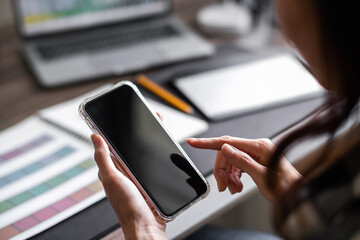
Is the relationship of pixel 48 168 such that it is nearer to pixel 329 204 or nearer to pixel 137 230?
pixel 137 230

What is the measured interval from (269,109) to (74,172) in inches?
13.9

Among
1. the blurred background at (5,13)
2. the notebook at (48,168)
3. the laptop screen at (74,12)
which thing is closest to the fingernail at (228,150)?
the notebook at (48,168)

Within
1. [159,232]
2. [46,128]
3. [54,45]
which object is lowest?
[159,232]

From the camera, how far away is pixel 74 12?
1067mm

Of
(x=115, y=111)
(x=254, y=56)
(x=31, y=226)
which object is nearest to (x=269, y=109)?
(x=254, y=56)

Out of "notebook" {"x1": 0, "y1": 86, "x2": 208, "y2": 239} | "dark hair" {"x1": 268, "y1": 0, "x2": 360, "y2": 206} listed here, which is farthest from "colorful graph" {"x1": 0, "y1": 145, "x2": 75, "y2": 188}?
"dark hair" {"x1": 268, "y1": 0, "x2": 360, "y2": 206}

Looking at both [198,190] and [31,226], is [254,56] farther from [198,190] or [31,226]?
Answer: [31,226]

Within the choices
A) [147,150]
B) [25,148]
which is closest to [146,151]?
[147,150]

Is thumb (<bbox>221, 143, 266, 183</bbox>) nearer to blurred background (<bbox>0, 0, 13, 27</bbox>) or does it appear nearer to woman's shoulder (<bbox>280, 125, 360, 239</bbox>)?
woman's shoulder (<bbox>280, 125, 360, 239</bbox>)

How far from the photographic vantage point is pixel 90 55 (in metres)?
1.02

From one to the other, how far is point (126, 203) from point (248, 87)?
0.40 m

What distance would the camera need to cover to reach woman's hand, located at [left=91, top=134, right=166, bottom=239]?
584 millimetres

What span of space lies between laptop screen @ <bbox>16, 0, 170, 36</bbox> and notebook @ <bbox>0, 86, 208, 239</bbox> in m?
0.25

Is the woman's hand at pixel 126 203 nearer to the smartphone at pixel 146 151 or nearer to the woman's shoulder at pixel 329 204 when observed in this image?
the smartphone at pixel 146 151
